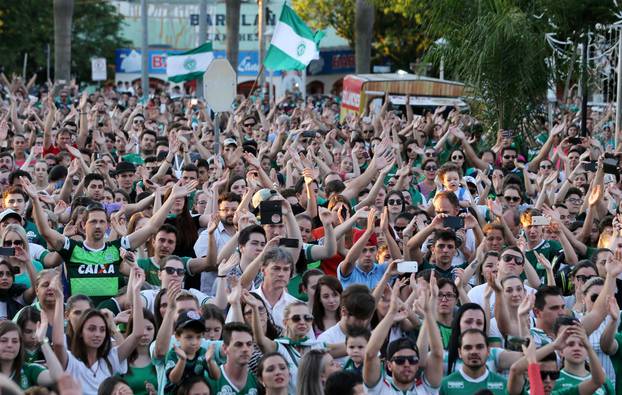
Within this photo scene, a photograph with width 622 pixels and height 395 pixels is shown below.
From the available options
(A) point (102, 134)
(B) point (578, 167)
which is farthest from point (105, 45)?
(B) point (578, 167)

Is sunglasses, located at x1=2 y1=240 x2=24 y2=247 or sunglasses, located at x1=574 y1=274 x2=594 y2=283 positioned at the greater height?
sunglasses, located at x1=2 y1=240 x2=24 y2=247

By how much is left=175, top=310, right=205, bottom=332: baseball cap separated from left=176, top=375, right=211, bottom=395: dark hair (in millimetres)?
371

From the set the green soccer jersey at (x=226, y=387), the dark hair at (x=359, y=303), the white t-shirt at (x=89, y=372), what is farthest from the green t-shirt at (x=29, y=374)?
the dark hair at (x=359, y=303)

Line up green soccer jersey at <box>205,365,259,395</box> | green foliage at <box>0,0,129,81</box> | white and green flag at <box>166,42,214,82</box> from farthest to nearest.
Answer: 1. green foliage at <box>0,0,129,81</box>
2. white and green flag at <box>166,42,214,82</box>
3. green soccer jersey at <box>205,365,259,395</box>

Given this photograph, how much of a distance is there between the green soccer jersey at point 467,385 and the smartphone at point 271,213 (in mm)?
2759

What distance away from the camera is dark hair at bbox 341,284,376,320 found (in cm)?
864

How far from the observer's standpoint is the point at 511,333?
898cm

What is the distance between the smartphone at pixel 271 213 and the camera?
34.4 ft

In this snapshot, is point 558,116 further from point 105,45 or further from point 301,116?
point 105,45

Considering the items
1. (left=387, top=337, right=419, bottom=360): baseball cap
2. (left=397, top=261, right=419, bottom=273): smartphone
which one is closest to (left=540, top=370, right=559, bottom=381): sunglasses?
(left=387, top=337, right=419, bottom=360): baseball cap

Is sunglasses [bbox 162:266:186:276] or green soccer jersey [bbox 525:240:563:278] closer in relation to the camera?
sunglasses [bbox 162:266:186:276]

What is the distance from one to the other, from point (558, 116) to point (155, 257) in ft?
46.9

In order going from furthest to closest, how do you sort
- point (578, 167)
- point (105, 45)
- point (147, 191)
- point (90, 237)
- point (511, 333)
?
point (105, 45) → point (578, 167) → point (147, 191) → point (90, 237) → point (511, 333)

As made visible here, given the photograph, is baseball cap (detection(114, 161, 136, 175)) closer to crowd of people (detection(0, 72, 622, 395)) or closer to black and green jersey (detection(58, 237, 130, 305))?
crowd of people (detection(0, 72, 622, 395))
